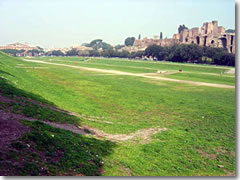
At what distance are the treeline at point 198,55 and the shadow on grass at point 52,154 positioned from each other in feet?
160

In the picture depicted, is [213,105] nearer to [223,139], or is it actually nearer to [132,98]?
[132,98]

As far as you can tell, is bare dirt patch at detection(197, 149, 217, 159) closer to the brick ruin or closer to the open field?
the open field

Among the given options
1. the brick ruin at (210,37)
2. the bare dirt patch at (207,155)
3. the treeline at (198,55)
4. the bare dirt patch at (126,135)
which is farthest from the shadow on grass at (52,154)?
the brick ruin at (210,37)

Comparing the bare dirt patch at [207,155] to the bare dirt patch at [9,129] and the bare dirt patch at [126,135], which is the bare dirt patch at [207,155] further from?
the bare dirt patch at [9,129]

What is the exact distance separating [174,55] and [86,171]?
6446 centimetres

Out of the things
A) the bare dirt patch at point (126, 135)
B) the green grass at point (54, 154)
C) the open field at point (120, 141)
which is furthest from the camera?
the bare dirt patch at point (126, 135)

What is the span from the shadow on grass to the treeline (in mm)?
48873

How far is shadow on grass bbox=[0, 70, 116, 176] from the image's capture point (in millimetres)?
5683

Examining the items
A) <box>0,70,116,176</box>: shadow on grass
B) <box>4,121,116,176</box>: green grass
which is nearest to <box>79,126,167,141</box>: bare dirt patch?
<box>0,70,116,176</box>: shadow on grass

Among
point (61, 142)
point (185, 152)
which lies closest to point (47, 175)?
point (61, 142)

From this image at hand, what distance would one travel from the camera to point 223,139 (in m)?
10.7

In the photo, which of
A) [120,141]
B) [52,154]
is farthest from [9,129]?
[120,141]

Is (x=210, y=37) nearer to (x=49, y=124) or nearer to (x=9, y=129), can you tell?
(x=49, y=124)

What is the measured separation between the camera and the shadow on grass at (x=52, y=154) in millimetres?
5683
